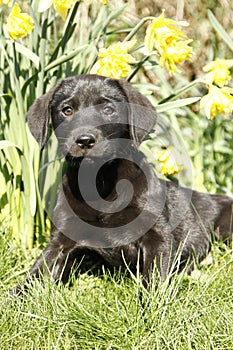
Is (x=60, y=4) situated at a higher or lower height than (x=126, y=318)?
higher

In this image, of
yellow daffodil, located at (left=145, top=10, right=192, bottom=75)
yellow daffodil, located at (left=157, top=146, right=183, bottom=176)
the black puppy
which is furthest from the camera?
yellow daffodil, located at (left=157, top=146, right=183, bottom=176)

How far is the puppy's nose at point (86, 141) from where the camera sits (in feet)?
9.10

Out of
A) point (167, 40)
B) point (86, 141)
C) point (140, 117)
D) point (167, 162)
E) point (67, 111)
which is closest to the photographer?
point (86, 141)

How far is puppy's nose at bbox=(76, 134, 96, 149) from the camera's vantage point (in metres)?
2.77

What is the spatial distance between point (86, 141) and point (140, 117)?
1.23 feet

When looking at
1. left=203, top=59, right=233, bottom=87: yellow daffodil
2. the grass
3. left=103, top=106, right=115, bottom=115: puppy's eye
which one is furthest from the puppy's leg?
left=203, top=59, right=233, bottom=87: yellow daffodil

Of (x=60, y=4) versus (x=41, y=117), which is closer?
(x=60, y=4)

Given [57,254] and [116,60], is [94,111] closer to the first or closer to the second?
[116,60]

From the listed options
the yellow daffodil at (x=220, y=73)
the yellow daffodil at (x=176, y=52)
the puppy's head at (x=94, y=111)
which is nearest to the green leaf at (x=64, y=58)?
the puppy's head at (x=94, y=111)

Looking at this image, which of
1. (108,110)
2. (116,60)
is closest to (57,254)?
(108,110)

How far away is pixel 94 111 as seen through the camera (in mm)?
3045

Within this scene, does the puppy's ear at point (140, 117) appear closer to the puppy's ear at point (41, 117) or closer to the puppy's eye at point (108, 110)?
the puppy's eye at point (108, 110)

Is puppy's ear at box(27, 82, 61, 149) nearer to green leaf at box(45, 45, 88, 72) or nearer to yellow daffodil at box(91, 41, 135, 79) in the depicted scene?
green leaf at box(45, 45, 88, 72)

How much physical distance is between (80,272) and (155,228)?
59cm
